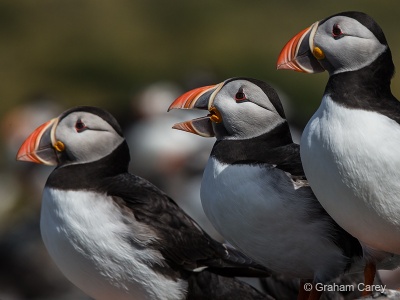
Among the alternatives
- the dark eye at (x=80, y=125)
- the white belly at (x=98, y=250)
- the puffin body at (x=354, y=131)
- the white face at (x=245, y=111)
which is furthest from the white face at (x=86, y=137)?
the puffin body at (x=354, y=131)

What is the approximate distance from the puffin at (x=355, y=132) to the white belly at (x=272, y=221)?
0.34 meters

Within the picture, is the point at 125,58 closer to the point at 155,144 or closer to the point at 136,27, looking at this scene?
the point at 136,27

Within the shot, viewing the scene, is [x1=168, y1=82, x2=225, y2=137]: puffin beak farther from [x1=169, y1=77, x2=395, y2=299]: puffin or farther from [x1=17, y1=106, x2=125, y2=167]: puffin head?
[x1=17, y1=106, x2=125, y2=167]: puffin head

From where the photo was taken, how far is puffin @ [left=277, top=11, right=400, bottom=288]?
20.0 feet

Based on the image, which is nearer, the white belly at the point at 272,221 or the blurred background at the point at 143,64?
the white belly at the point at 272,221

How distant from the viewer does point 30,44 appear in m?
27.6

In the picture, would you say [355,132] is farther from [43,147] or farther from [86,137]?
[43,147]

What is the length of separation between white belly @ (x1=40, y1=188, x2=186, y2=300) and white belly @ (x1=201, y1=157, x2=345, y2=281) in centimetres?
57

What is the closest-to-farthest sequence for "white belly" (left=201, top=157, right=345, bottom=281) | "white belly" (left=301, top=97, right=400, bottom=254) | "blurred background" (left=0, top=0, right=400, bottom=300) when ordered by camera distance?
"white belly" (left=301, top=97, right=400, bottom=254) → "white belly" (left=201, top=157, right=345, bottom=281) → "blurred background" (left=0, top=0, right=400, bottom=300)

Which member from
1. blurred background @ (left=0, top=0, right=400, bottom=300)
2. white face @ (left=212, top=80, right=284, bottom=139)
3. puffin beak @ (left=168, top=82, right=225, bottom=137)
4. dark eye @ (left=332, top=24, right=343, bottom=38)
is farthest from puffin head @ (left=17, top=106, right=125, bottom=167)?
blurred background @ (left=0, top=0, right=400, bottom=300)

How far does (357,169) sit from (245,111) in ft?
3.78

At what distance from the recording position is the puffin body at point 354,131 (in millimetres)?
6086

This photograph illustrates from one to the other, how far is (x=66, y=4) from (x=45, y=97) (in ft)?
26.9

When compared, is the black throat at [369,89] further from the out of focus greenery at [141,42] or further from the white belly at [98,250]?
the out of focus greenery at [141,42]
